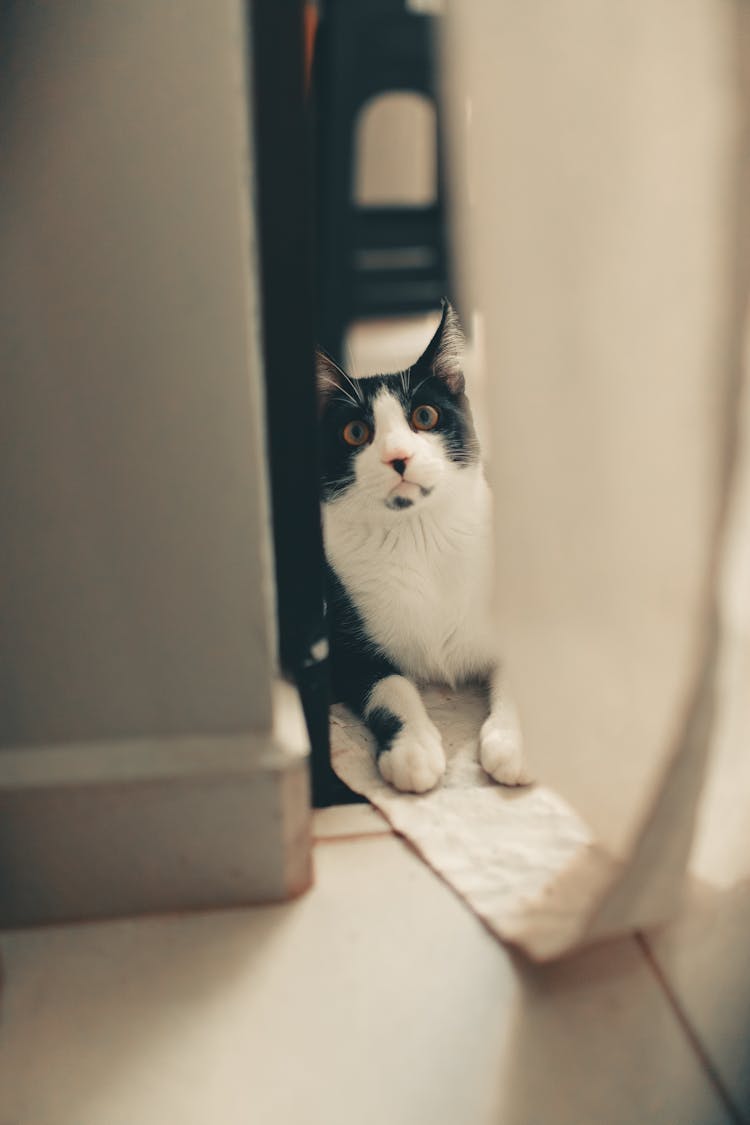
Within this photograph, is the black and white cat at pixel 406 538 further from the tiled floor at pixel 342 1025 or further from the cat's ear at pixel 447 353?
the tiled floor at pixel 342 1025

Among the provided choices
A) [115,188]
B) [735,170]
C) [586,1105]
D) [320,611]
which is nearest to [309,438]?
[320,611]

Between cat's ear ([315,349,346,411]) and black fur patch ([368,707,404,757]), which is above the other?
cat's ear ([315,349,346,411])

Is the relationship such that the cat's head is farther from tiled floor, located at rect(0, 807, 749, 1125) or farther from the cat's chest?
tiled floor, located at rect(0, 807, 749, 1125)

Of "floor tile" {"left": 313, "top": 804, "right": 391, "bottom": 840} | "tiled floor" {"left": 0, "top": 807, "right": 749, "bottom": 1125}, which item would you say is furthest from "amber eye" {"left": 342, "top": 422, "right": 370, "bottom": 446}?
"tiled floor" {"left": 0, "top": 807, "right": 749, "bottom": 1125}

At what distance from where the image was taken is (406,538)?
1.06m

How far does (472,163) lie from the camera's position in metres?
0.57

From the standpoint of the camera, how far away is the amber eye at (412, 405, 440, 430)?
3.42 feet

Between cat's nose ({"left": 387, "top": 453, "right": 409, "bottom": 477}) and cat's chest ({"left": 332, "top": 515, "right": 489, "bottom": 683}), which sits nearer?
cat's nose ({"left": 387, "top": 453, "right": 409, "bottom": 477})

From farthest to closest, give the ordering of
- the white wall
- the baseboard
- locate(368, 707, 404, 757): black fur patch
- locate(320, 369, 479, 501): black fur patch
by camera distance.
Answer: locate(320, 369, 479, 501): black fur patch
locate(368, 707, 404, 757): black fur patch
the baseboard
the white wall

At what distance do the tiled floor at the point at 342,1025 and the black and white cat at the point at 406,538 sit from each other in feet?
1.03

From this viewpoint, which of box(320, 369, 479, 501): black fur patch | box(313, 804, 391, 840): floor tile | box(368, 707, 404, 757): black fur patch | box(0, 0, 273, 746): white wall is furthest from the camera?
box(320, 369, 479, 501): black fur patch

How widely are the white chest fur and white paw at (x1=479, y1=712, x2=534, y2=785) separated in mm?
162

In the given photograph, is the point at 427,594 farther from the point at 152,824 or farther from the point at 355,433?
the point at 152,824

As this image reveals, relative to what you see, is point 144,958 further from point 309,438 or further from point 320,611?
point 309,438
